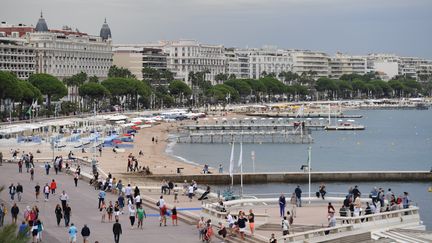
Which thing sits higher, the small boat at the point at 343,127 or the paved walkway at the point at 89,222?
the paved walkway at the point at 89,222

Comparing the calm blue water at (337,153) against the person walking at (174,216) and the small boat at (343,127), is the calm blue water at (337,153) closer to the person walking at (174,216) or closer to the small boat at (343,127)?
the small boat at (343,127)

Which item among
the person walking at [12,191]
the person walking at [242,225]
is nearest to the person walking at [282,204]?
the person walking at [242,225]

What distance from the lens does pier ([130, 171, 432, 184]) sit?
59500 mm

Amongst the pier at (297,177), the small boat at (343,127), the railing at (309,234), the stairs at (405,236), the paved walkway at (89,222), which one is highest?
the railing at (309,234)

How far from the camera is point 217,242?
29.5 metres

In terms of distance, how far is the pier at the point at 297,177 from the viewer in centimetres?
5950

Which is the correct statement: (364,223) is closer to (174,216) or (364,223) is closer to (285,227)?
(285,227)

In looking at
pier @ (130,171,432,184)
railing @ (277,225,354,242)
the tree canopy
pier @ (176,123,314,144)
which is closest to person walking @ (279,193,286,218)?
railing @ (277,225,354,242)

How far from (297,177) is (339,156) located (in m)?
36.1

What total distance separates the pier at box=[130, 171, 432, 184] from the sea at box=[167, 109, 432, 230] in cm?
73

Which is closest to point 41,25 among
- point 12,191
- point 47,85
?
point 47,85

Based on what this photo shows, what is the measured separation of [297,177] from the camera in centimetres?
6081

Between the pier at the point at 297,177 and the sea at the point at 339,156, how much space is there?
0.73 m

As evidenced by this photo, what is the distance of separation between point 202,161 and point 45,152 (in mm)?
14992
